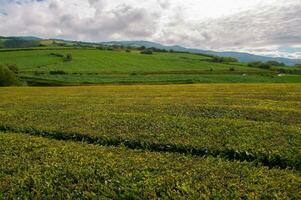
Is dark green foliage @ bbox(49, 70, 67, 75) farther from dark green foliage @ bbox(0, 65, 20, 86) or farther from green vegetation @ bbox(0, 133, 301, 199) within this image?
green vegetation @ bbox(0, 133, 301, 199)

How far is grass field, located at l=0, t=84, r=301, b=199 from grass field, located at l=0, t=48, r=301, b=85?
2308 inches

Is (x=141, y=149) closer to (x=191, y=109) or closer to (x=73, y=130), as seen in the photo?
(x=73, y=130)

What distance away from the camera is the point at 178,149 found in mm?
13391

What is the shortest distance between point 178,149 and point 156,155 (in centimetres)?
153

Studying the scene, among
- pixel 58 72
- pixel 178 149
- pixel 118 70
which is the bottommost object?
pixel 58 72

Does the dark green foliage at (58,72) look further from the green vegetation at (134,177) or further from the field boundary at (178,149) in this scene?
the green vegetation at (134,177)

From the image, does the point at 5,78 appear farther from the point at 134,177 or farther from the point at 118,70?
the point at 134,177

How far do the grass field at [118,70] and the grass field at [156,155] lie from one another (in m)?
58.6

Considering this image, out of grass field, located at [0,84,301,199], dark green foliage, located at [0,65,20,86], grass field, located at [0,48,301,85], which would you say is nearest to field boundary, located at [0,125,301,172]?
grass field, located at [0,84,301,199]

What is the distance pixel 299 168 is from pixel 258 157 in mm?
1365

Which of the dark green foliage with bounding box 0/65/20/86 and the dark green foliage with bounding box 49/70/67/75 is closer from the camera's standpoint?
the dark green foliage with bounding box 0/65/20/86

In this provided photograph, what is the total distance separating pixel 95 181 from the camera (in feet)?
32.3

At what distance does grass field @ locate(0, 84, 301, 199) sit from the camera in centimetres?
928

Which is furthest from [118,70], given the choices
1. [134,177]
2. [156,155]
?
[134,177]
